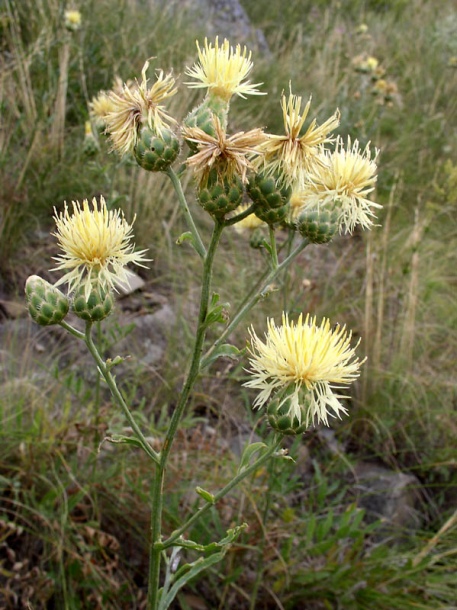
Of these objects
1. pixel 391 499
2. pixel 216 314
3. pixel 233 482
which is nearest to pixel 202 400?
pixel 391 499

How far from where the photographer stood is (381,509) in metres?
3.10

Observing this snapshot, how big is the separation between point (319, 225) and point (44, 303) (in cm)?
71

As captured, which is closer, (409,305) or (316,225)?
(316,225)

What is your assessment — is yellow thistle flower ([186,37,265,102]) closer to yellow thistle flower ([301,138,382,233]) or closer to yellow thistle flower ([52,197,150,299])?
yellow thistle flower ([301,138,382,233])

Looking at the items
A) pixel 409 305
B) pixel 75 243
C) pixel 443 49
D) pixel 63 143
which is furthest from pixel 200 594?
pixel 443 49

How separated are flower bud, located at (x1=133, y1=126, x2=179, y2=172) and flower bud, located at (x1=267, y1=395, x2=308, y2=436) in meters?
0.62

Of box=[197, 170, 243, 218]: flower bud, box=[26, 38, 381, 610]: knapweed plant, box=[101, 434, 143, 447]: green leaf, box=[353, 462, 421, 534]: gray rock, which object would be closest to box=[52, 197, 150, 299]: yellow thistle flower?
box=[26, 38, 381, 610]: knapweed plant

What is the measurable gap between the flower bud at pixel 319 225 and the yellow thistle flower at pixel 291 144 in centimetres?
16

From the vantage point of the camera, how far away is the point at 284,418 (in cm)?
139

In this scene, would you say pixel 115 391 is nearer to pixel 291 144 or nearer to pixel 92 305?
pixel 92 305

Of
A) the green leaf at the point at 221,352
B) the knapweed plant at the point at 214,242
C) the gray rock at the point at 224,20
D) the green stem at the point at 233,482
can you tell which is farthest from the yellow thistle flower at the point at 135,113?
the gray rock at the point at 224,20

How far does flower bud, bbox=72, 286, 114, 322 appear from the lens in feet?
4.65

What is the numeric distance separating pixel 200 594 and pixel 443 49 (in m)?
8.46

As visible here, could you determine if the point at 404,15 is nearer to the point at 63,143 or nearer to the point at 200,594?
the point at 63,143
